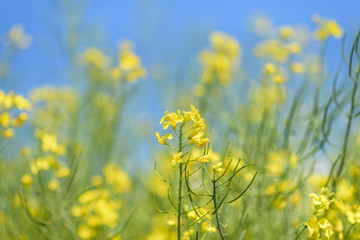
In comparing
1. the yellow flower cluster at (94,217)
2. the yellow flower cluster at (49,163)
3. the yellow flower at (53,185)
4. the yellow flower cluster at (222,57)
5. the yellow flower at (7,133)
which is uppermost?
the yellow flower cluster at (222,57)

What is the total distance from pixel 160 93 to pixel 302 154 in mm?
1598

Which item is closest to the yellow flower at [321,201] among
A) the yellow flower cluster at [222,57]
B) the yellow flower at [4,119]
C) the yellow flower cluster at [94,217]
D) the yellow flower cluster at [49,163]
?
the yellow flower cluster at [94,217]

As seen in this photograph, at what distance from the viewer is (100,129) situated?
7.61 ft

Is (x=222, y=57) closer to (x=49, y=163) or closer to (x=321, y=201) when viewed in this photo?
(x=49, y=163)

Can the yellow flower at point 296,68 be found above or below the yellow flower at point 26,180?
above

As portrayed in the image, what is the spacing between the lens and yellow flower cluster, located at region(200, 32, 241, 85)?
7.23 feet

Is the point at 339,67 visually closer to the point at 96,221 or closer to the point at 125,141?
the point at 96,221


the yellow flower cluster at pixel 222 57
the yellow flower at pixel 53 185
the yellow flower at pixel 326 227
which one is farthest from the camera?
the yellow flower cluster at pixel 222 57

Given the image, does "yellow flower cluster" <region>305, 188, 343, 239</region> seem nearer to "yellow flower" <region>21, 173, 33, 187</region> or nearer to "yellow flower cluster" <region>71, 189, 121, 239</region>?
"yellow flower cluster" <region>71, 189, 121, 239</region>

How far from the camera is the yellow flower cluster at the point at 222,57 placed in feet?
7.23

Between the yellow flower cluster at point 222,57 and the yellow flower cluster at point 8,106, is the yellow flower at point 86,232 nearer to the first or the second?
the yellow flower cluster at point 8,106

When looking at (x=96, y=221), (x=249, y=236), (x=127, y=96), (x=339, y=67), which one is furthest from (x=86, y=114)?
(x=339, y=67)

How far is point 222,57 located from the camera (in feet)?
7.79

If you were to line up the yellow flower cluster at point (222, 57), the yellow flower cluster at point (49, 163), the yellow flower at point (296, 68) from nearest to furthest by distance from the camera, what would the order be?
the yellow flower cluster at point (49, 163) → the yellow flower at point (296, 68) → the yellow flower cluster at point (222, 57)
